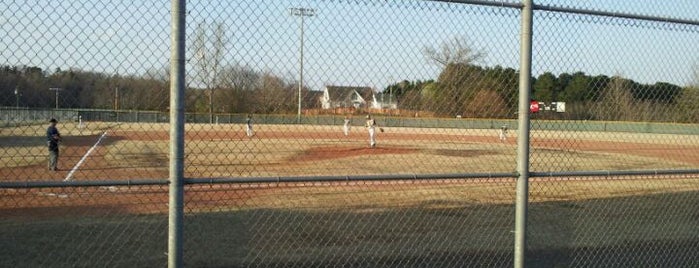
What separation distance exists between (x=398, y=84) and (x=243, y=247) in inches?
150

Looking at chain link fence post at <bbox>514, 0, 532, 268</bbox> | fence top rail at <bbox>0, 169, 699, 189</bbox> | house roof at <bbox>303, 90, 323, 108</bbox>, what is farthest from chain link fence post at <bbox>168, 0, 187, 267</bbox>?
chain link fence post at <bbox>514, 0, 532, 268</bbox>

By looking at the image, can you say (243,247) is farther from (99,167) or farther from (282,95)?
(99,167)

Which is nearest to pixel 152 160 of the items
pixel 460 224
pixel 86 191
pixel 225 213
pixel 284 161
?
pixel 284 161

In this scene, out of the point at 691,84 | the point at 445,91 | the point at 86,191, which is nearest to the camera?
the point at 445,91

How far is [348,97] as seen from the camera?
4.11 meters

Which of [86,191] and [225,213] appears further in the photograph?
[86,191]

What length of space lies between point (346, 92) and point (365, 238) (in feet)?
13.7

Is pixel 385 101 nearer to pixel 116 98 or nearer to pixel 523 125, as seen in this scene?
pixel 523 125

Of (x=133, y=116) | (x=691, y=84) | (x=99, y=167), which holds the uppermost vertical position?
(x=691, y=84)

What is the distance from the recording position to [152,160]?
21.1m

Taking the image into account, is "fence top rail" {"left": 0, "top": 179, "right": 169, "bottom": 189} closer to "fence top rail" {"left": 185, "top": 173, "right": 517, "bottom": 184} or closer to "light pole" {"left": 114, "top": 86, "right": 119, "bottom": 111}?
"fence top rail" {"left": 185, "top": 173, "right": 517, "bottom": 184}

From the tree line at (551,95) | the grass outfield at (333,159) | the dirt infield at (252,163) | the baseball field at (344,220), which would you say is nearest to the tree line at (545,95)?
the tree line at (551,95)

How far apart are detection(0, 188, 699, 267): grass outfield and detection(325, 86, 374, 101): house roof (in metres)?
2.90

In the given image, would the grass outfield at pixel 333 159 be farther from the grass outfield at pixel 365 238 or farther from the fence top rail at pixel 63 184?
the fence top rail at pixel 63 184
